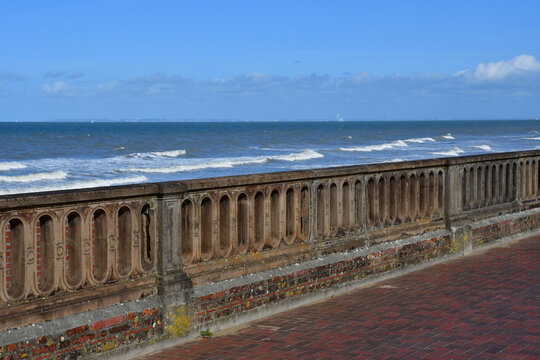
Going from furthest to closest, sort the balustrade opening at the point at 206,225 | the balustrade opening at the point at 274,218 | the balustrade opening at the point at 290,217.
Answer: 1. the balustrade opening at the point at 290,217
2. the balustrade opening at the point at 274,218
3. the balustrade opening at the point at 206,225

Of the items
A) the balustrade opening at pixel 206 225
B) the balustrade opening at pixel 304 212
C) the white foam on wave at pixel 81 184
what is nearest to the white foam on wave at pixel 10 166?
the white foam on wave at pixel 81 184

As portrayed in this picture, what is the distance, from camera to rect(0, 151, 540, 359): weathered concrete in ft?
17.7

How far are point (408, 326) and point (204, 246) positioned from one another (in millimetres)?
1942

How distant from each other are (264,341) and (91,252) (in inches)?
63.3

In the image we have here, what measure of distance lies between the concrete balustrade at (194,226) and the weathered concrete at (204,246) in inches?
0.4

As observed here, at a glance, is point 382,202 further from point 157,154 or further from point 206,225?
point 157,154

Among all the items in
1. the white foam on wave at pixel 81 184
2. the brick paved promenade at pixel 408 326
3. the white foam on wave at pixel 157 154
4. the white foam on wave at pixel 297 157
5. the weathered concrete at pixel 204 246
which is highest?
the weathered concrete at pixel 204 246

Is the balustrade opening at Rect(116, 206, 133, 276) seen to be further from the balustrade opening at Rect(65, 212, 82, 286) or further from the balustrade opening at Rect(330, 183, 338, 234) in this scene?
the balustrade opening at Rect(330, 183, 338, 234)

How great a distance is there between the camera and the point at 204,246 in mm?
6879

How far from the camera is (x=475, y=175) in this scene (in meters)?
11.0

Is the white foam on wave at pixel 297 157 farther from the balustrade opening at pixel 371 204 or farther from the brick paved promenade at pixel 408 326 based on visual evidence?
the brick paved promenade at pixel 408 326

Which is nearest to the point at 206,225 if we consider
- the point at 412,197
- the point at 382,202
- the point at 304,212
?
the point at 304,212

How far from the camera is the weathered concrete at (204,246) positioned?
540 cm

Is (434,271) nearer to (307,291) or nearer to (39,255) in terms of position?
(307,291)
